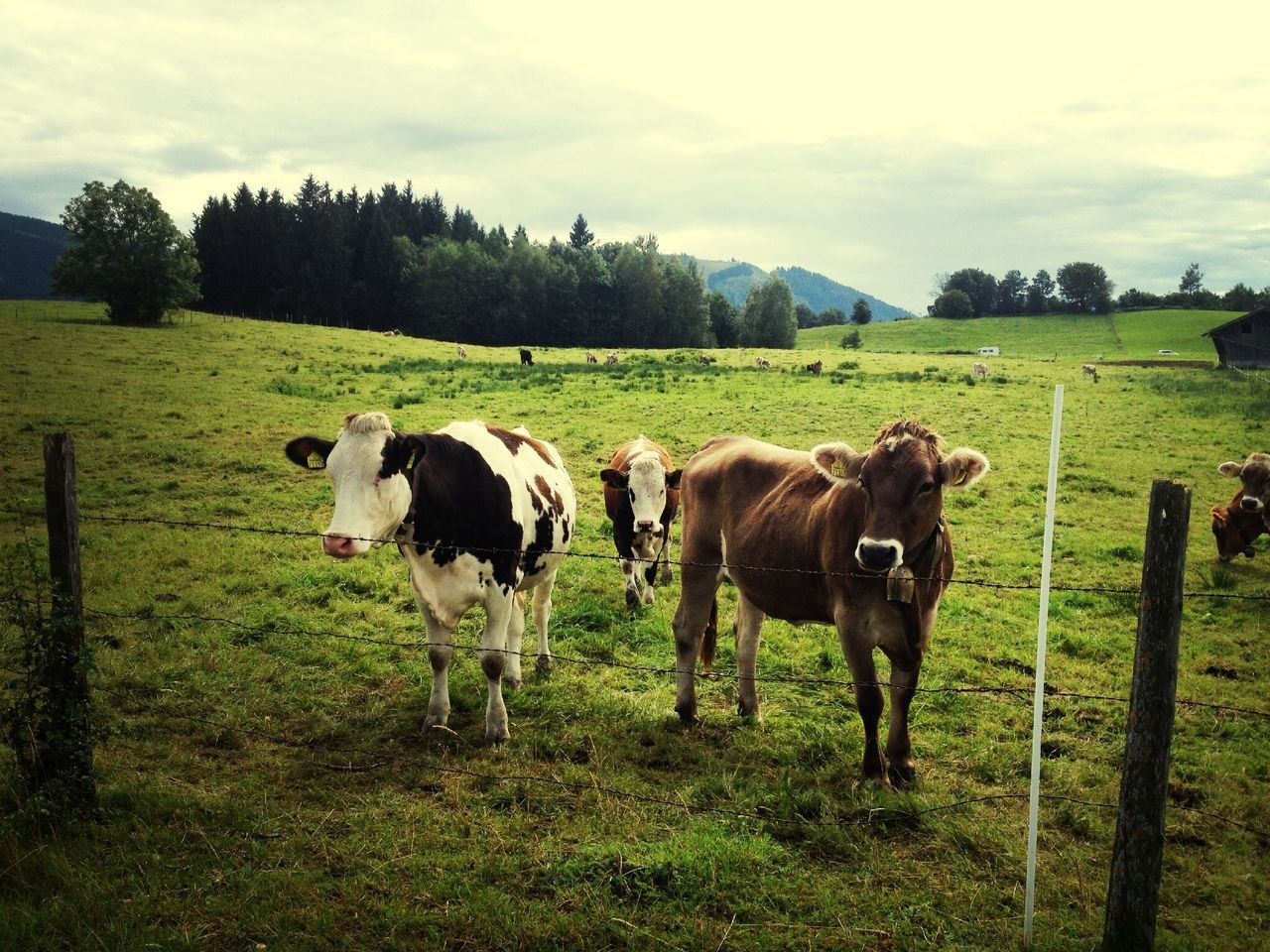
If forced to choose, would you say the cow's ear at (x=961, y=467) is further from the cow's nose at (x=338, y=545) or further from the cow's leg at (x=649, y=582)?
the cow's leg at (x=649, y=582)

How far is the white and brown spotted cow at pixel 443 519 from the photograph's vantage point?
535 centimetres

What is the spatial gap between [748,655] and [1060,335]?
83.3 meters

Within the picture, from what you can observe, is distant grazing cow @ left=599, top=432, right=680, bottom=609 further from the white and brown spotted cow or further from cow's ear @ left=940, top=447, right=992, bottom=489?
cow's ear @ left=940, top=447, right=992, bottom=489

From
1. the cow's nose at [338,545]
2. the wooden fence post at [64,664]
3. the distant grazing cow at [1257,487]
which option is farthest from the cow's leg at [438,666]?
the distant grazing cow at [1257,487]

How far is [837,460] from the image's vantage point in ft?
18.0

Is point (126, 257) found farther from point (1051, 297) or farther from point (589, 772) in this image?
point (1051, 297)

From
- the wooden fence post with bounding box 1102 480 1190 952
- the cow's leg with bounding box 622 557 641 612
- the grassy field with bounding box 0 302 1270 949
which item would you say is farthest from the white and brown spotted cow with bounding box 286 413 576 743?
the wooden fence post with bounding box 1102 480 1190 952

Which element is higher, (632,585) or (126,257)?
(126,257)

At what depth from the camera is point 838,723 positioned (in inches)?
247

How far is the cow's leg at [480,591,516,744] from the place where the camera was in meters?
5.89

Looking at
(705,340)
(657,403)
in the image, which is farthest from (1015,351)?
(657,403)

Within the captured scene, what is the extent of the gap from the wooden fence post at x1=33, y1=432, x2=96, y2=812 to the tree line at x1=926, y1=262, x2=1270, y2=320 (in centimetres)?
Answer: 10095

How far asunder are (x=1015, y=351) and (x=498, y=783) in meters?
72.5

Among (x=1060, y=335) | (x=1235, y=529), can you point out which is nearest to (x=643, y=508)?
(x=1235, y=529)
